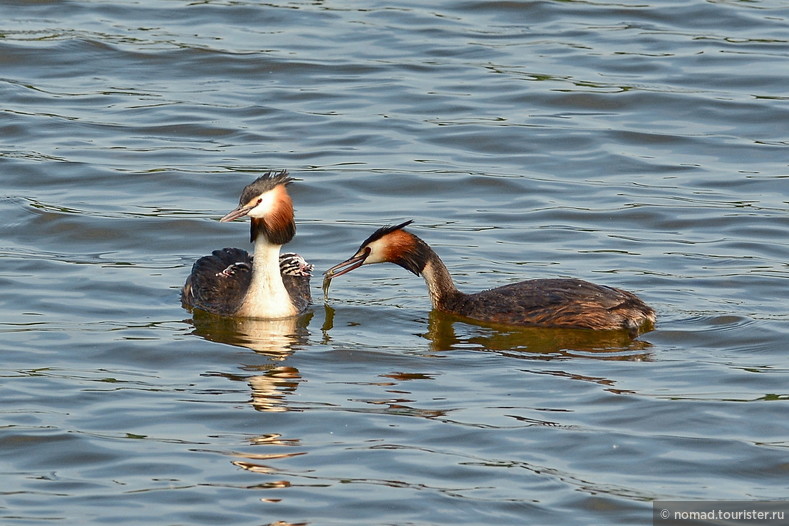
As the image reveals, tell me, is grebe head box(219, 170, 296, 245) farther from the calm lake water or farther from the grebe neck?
the grebe neck

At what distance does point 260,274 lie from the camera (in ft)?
34.1

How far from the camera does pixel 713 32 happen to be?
18719 mm

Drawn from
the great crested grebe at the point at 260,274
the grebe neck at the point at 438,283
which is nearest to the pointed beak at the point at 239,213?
the great crested grebe at the point at 260,274

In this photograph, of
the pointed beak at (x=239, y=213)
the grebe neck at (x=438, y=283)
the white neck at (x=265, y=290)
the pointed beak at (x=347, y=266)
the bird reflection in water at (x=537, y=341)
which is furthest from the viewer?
the pointed beak at (x=347, y=266)

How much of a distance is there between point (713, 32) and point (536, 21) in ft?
7.05

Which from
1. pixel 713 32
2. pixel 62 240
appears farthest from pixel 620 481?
pixel 713 32

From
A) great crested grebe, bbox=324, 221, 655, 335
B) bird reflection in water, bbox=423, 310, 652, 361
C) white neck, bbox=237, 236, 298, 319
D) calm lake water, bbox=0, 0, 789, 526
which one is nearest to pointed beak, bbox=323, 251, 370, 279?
great crested grebe, bbox=324, 221, 655, 335

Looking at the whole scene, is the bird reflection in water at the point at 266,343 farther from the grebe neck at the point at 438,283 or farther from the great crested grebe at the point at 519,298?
the grebe neck at the point at 438,283

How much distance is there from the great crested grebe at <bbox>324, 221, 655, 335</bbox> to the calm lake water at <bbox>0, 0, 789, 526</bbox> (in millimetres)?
127

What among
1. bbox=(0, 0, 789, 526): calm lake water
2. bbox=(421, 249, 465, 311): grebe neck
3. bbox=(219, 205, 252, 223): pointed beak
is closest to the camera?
bbox=(0, 0, 789, 526): calm lake water

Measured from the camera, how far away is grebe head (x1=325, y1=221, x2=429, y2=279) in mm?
10570

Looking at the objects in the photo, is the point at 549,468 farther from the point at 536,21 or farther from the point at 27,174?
the point at 536,21

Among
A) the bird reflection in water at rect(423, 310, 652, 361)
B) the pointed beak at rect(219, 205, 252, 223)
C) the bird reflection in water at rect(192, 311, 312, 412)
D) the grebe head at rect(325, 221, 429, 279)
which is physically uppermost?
the pointed beak at rect(219, 205, 252, 223)

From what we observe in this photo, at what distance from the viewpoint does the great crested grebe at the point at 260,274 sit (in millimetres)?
10195
